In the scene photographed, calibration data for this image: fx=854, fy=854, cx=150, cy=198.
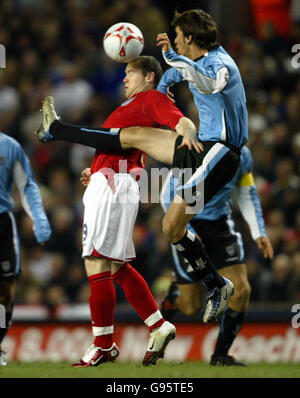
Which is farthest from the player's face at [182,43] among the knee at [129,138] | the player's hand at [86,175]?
the player's hand at [86,175]

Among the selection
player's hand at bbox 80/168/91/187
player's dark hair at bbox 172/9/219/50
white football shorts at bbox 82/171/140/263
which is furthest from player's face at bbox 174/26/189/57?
player's hand at bbox 80/168/91/187

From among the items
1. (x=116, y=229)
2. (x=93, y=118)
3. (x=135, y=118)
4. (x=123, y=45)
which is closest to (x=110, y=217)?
(x=116, y=229)

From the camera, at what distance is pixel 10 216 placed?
22.7 feet

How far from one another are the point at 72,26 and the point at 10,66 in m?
1.27

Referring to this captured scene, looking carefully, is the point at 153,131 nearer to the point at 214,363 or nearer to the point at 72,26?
the point at 214,363

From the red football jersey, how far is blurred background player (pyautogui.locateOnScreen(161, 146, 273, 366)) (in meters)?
0.71

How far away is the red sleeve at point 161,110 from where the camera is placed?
570 centimetres

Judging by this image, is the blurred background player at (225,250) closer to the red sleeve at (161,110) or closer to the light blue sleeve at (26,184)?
the red sleeve at (161,110)

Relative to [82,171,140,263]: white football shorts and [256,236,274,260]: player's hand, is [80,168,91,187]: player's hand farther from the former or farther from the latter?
[256,236,274,260]: player's hand

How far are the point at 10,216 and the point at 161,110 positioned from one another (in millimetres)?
1821

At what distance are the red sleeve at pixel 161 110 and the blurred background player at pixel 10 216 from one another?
146 centimetres

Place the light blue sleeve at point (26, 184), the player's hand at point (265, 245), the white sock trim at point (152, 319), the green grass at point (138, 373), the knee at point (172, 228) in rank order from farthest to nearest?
the light blue sleeve at point (26, 184) → the player's hand at point (265, 245) → the white sock trim at point (152, 319) → the knee at point (172, 228) → the green grass at point (138, 373)

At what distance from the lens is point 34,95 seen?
487 inches

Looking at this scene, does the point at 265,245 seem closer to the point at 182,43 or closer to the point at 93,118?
the point at 182,43
